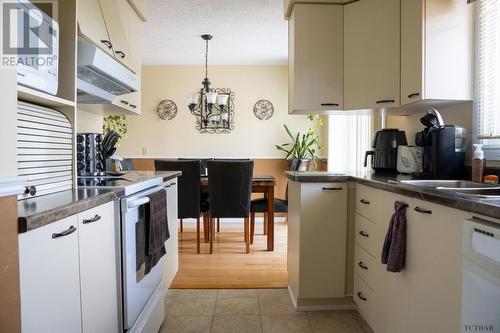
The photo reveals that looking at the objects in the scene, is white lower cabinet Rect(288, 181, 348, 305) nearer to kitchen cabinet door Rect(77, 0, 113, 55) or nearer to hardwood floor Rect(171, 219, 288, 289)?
hardwood floor Rect(171, 219, 288, 289)

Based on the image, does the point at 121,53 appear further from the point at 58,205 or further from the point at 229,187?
the point at 229,187

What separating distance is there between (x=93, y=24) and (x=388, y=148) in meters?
2.02

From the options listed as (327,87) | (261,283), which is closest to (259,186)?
(261,283)

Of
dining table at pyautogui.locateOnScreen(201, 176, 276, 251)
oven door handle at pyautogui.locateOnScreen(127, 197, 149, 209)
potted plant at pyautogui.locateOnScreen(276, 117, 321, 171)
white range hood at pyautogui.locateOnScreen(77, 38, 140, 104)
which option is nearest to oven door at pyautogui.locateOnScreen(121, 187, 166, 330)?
oven door handle at pyautogui.locateOnScreen(127, 197, 149, 209)

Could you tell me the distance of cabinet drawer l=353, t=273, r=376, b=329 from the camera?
71.5 inches

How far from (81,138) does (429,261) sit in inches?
71.5

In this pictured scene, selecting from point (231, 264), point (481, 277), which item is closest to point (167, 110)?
point (231, 264)

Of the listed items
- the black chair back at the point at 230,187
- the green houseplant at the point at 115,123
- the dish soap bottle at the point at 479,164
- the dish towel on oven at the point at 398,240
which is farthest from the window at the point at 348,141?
the green houseplant at the point at 115,123

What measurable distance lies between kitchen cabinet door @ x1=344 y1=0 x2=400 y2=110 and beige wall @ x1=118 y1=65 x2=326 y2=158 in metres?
2.82

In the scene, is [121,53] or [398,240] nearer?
[398,240]

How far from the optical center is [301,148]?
4.95m

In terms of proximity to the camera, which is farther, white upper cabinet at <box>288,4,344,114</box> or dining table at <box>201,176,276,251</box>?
dining table at <box>201,176,276,251</box>

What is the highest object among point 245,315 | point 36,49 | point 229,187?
point 36,49

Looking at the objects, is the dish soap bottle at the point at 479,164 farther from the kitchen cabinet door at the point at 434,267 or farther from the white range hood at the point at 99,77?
the white range hood at the point at 99,77
